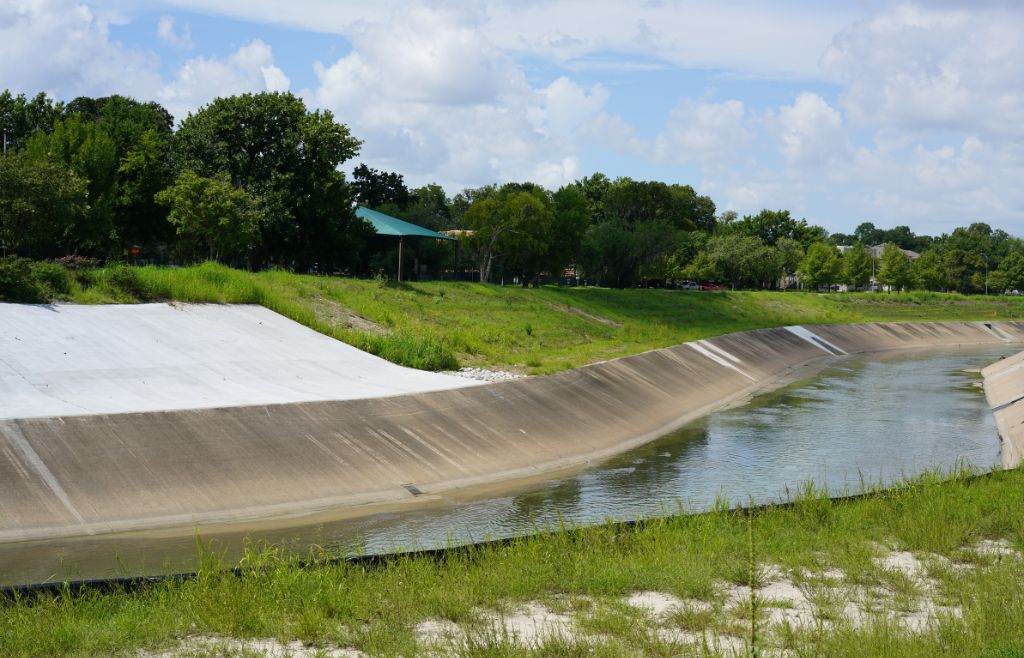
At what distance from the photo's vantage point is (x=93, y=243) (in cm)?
5444

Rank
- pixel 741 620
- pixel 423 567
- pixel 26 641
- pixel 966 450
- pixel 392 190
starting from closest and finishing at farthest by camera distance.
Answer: pixel 26 641
pixel 741 620
pixel 423 567
pixel 966 450
pixel 392 190

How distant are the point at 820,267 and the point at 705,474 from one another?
344ft

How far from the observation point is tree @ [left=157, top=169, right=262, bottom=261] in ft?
161

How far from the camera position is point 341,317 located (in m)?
40.8

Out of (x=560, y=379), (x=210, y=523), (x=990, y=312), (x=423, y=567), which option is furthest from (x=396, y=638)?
(x=990, y=312)

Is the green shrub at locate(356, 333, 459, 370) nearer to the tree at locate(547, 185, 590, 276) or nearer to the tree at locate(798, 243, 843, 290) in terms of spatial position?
the tree at locate(547, 185, 590, 276)

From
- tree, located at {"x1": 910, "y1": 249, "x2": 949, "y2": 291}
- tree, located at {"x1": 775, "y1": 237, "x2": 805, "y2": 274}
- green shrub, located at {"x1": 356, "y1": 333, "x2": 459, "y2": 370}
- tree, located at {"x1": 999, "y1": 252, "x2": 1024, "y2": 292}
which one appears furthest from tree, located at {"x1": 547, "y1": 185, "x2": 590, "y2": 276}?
tree, located at {"x1": 999, "y1": 252, "x2": 1024, "y2": 292}

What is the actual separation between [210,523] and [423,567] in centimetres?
745

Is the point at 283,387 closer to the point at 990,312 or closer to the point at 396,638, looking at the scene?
the point at 396,638

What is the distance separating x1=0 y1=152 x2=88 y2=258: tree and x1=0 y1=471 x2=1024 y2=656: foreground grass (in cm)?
3409

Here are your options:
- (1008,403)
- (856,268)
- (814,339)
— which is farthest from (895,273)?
(1008,403)

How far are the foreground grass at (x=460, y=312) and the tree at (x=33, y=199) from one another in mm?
8793

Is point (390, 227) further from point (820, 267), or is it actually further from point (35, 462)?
point (820, 267)

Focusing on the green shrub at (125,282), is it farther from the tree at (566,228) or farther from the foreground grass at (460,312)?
the tree at (566,228)
